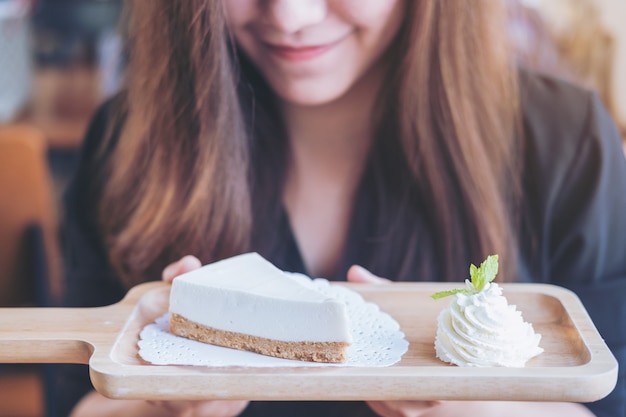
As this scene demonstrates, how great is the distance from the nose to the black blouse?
15.0 inches

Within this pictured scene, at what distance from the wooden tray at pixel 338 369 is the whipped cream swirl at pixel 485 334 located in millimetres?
20

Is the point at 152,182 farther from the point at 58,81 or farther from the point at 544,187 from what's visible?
the point at 58,81

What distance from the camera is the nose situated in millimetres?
1157

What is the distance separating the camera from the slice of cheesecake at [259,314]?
0.97 metres

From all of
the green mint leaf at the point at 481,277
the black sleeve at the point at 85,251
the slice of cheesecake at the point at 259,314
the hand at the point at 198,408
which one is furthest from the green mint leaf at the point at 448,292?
the black sleeve at the point at 85,251

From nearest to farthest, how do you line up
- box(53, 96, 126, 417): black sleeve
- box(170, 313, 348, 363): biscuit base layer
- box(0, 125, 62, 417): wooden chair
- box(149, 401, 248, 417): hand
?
box(170, 313, 348, 363): biscuit base layer
box(149, 401, 248, 417): hand
box(53, 96, 126, 417): black sleeve
box(0, 125, 62, 417): wooden chair

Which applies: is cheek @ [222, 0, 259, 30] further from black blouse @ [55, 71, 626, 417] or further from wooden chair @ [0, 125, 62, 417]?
wooden chair @ [0, 125, 62, 417]

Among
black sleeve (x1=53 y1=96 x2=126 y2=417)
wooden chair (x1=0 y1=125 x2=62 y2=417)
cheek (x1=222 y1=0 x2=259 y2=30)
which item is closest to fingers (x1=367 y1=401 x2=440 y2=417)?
cheek (x1=222 y1=0 x2=259 y2=30)

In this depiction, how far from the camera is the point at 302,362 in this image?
94 centimetres

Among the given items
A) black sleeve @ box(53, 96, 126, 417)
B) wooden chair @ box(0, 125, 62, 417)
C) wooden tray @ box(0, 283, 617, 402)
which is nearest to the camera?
wooden tray @ box(0, 283, 617, 402)

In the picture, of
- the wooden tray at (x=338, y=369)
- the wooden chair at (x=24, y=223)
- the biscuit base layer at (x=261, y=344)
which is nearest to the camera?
the wooden tray at (x=338, y=369)

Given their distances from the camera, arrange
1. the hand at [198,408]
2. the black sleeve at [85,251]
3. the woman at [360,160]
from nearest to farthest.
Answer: the hand at [198,408], the woman at [360,160], the black sleeve at [85,251]

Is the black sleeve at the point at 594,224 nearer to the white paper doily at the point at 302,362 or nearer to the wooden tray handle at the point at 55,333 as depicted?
the white paper doily at the point at 302,362

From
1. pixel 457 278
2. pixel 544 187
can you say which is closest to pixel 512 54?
pixel 544 187
